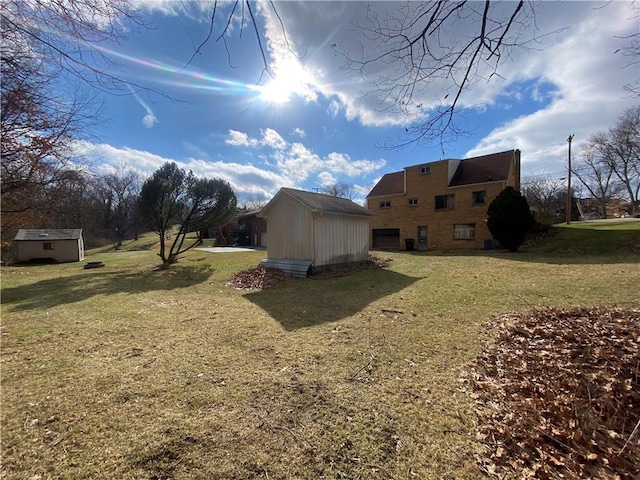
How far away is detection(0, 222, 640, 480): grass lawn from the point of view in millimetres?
2180

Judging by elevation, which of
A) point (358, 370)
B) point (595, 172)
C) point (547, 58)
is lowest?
point (358, 370)

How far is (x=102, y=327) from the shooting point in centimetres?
559

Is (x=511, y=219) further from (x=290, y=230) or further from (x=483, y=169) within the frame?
(x=290, y=230)

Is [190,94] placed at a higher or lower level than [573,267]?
higher

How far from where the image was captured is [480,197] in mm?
19953

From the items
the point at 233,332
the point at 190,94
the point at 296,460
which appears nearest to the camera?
the point at 296,460

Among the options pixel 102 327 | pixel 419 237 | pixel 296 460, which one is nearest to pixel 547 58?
pixel 296 460

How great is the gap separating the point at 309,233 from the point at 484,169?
1658cm

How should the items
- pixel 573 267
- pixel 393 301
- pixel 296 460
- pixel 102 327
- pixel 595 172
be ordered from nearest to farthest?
pixel 296 460, pixel 102 327, pixel 393 301, pixel 573 267, pixel 595 172

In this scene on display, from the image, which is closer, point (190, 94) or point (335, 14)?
point (190, 94)

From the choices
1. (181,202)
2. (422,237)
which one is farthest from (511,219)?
(181,202)

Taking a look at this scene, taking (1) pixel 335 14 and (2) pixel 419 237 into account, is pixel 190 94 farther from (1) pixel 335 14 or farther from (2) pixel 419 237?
(2) pixel 419 237

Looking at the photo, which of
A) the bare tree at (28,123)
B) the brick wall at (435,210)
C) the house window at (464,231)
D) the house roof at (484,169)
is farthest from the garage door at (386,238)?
the bare tree at (28,123)

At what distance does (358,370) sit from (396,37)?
416cm
